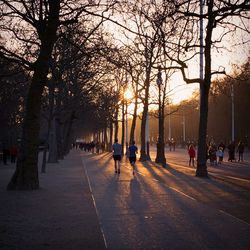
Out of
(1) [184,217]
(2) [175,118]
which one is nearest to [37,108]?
(1) [184,217]

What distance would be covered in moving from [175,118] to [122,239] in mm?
137447

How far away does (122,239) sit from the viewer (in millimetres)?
8836

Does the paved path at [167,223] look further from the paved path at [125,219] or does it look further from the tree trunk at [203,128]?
the tree trunk at [203,128]

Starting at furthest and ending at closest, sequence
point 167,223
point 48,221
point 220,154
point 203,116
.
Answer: point 220,154, point 203,116, point 48,221, point 167,223

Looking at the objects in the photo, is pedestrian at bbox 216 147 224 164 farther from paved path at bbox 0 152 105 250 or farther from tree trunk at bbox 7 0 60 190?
paved path at bbox 0 152 105 250

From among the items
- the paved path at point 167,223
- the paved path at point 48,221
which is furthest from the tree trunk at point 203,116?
the paved path at point 48,221

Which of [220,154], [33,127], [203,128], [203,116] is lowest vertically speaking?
[220,154]

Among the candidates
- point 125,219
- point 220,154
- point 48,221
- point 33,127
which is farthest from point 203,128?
point 220,154

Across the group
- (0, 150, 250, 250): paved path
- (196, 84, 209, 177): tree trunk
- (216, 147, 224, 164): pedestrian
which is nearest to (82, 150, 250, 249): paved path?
(0, 150, 250, 250): paved path

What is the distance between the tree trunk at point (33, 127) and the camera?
1770 cm

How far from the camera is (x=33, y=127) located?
701 inches

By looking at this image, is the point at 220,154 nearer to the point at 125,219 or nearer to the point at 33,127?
the point at 33,127

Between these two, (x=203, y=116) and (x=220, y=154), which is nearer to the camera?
(x=203, y=116)

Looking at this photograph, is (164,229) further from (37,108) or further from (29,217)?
(37,108)
